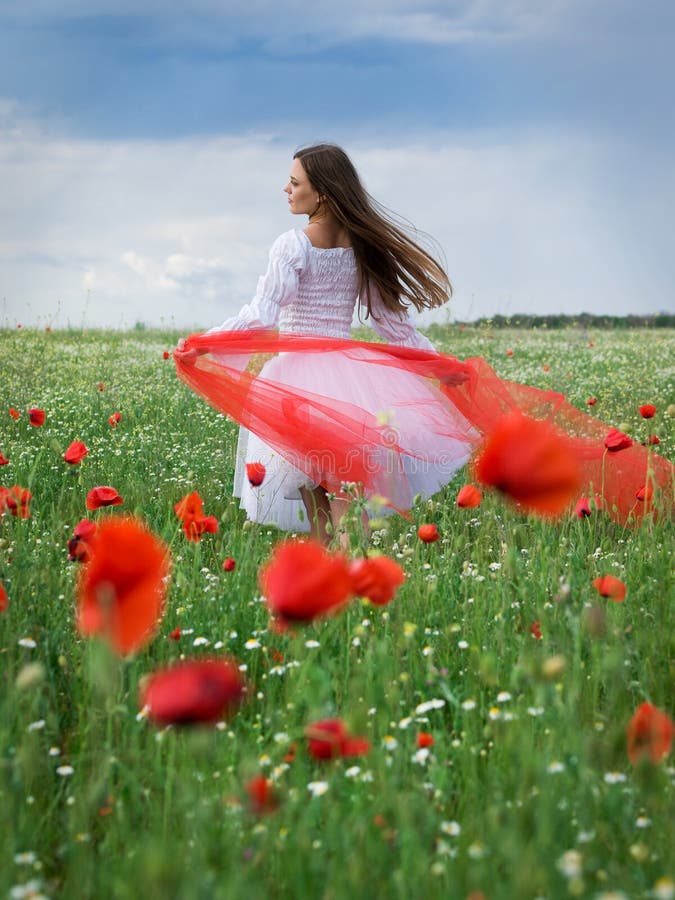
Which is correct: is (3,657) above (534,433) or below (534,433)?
below

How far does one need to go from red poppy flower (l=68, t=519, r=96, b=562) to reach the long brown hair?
293cm

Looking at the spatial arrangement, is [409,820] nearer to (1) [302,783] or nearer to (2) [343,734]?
(2) [343,734]

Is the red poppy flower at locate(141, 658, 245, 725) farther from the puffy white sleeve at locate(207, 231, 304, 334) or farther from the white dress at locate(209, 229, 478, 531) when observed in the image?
the puffy white sleeve at locate(207, 231, 304, 334)

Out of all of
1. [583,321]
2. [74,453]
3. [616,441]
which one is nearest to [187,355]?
[74,453]

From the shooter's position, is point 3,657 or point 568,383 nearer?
point 3,657

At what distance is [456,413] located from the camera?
566cm

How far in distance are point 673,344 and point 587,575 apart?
1361cm

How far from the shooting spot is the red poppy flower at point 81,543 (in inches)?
116

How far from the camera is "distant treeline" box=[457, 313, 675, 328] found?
21.3 meters

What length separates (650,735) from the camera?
6.13ft

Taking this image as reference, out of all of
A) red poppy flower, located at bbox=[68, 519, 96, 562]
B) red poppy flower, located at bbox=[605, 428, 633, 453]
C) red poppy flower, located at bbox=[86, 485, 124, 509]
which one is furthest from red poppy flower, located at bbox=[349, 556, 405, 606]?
red poppy flower, located at bbox=[605, 428, 633, 453]

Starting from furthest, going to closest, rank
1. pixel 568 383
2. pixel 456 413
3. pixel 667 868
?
1. pixel 568 383
2. pixel 456 413
3. pixel 667 868

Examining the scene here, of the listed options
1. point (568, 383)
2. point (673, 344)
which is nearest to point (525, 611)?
point (568, 383)

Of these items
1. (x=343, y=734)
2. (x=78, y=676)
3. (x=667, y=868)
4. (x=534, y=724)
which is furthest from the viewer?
(x=78, y=676)
